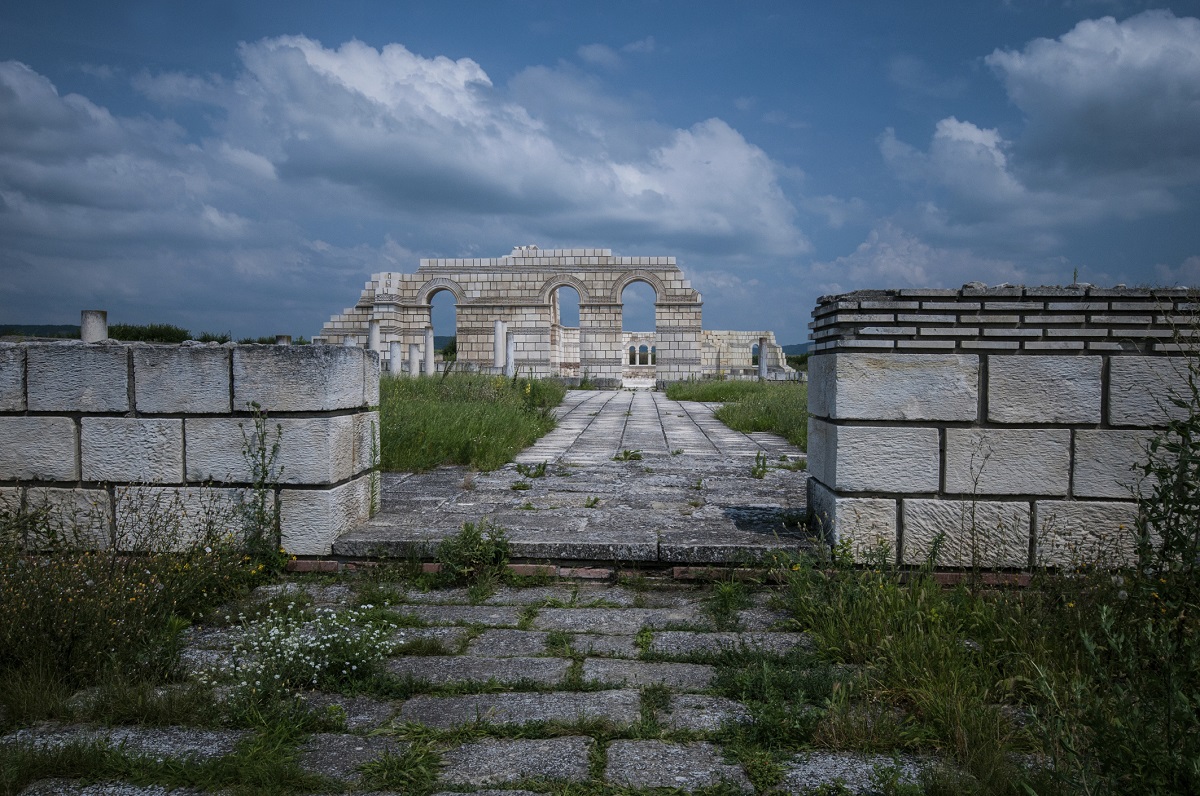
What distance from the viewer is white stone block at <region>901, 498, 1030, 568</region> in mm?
3748

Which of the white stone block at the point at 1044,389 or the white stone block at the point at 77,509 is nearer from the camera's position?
the white stone block at the point at 1044,389

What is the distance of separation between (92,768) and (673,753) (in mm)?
1754

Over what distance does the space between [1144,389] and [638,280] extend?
2459 centimetres

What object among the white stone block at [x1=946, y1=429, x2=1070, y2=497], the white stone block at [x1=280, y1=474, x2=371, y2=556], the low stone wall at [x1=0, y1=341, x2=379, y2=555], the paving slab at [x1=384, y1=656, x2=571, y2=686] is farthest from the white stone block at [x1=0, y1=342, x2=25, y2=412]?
the white stone block at [x1=946, y1=429, x2=1070, y2=497]

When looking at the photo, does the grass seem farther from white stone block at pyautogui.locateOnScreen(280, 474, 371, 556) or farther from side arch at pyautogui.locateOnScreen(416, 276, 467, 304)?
side arch at pyautogui.locateOnScreen(416, 276, 467, 304)

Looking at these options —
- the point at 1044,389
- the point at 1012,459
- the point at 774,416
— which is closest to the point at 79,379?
the point at 1012,459

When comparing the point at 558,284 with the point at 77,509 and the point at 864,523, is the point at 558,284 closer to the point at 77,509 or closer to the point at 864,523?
the point at 77,509

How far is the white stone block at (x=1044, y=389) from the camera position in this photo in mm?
3693

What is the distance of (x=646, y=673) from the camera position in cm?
289

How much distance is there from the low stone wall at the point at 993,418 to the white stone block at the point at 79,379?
153 inches

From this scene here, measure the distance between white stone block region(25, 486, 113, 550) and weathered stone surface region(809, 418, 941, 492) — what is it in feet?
13.1

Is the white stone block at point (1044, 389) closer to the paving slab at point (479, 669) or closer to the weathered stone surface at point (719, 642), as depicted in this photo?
the weathered stone surface at point (719, 642)

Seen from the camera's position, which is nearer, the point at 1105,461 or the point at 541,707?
the point at 541,707

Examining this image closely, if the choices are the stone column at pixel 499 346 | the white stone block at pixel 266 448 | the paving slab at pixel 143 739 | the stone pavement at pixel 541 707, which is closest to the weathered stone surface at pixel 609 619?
the stone pavement at pixel 541 707
